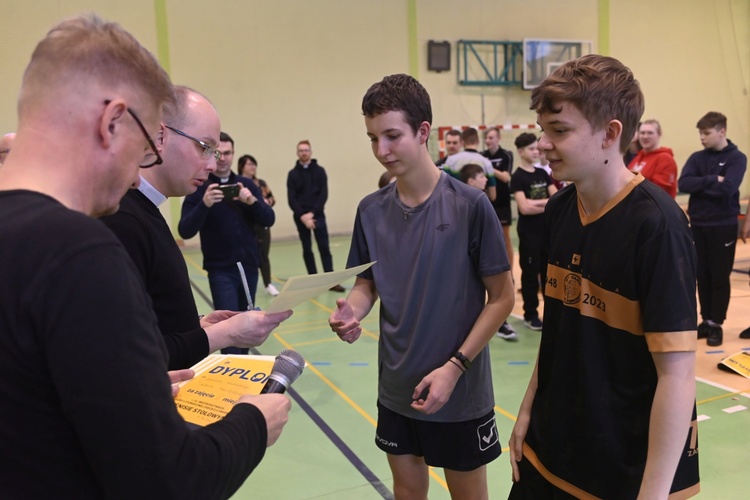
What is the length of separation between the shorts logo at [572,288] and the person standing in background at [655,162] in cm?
498

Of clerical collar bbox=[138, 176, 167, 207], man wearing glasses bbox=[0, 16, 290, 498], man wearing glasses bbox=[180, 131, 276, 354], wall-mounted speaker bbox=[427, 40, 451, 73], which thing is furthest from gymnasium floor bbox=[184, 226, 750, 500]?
wall-mounted speaker bbox=[427, 40, 451, 73]

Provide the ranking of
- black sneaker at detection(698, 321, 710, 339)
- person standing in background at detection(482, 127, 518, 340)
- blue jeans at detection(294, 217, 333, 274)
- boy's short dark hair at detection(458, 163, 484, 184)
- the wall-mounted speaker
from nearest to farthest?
black sneaker at detection(698, 321, 710, 339) → boy's short dark hair at detection(458, 163, 484, 184) → person standing in background at detection(482, 127, 518, 340) → blue jeans at detection(294, 217, 333, 274) → the wall-mounted speaker

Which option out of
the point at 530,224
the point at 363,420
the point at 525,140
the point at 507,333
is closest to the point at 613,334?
the point at 363,420

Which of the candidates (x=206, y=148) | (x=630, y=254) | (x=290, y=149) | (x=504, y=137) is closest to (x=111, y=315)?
(x=630, y=254)

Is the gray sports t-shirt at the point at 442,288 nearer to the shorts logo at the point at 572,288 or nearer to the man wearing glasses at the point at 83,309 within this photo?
the shorts logo at the point at 572,288

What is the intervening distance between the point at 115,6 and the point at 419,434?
38.9ft

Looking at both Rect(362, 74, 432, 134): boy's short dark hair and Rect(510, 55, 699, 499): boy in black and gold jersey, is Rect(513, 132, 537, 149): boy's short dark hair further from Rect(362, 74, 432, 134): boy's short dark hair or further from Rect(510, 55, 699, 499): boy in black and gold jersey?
Rect(510, 55, 699, 499): boy in black and gold jersey

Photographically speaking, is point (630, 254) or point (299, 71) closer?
point (630, 254)

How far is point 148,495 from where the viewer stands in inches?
36.5

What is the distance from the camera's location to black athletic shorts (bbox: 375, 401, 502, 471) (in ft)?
7.07

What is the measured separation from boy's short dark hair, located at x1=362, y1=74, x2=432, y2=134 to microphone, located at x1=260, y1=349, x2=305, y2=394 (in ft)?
3.36

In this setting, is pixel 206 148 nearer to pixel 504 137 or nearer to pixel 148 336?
pixel 148 336

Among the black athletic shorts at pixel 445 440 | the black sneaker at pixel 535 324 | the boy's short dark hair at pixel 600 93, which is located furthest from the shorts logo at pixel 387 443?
the black sneaker at pixel 535 324

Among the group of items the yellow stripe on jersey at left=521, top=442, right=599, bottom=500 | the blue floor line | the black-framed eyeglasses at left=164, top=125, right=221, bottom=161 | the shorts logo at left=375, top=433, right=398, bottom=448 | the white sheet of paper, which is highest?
the black-framed eyeglasses at left=164, top=125, right=221, bottom=161
